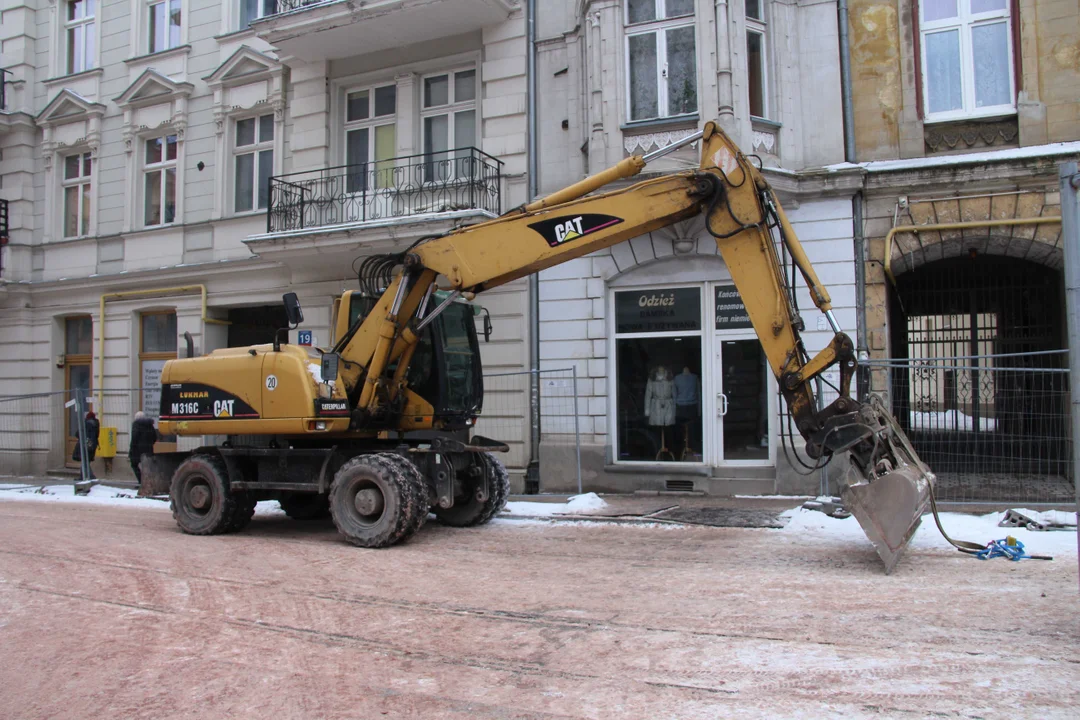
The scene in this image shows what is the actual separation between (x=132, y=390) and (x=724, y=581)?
12680 mm

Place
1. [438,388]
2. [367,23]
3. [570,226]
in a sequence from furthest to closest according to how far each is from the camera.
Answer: [367,23]
[438,388]
[570,226]

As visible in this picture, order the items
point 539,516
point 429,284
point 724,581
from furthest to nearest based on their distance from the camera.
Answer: point 539,516
point 429,284
point 724,581

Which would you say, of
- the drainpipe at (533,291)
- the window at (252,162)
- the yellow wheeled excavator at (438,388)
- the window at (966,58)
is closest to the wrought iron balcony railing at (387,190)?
the drainpipe at (533,291)

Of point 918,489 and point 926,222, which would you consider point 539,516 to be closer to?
point 918,489

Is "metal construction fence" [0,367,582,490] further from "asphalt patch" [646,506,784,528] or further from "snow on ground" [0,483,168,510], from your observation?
"asphalt patch" [646,506,784,528]

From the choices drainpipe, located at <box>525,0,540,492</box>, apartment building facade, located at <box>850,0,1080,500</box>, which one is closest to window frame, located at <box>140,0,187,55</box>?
drainpipe, located at <box>525,0,540,492</box>

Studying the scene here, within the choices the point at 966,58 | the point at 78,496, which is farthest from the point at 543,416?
the point at 966,58

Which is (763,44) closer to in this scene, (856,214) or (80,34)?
(856,214)

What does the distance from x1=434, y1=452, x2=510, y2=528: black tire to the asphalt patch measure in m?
1.84

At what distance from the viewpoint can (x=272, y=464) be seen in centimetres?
928

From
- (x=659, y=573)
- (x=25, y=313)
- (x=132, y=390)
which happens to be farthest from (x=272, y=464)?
(x=25, y=313)

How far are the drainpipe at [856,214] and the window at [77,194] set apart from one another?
15.5 metres

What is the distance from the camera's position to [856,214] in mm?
11820

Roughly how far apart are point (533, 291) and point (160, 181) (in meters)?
9.23
